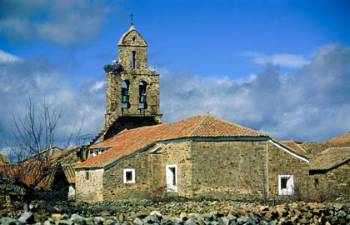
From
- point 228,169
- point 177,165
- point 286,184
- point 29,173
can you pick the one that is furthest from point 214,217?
point 286,184

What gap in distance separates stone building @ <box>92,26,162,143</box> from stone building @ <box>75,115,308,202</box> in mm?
9677

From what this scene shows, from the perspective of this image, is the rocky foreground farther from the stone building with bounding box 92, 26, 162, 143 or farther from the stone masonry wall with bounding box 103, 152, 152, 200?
the stone building with bounding box 92, 26, 162, 143

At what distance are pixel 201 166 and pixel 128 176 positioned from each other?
4.86 m

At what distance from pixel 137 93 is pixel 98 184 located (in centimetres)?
1318

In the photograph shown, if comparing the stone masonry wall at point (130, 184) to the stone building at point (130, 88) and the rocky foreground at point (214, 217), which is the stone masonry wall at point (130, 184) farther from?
the rocky foreground at point (214, 217)

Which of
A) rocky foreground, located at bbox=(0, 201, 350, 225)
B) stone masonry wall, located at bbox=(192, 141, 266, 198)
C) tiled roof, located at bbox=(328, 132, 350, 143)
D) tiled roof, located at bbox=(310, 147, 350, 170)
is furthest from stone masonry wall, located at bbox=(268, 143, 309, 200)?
tiled roof, located at bbox=(328, 132, 350, 143)

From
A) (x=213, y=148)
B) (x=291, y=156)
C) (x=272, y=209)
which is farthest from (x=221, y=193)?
(x=272, y=209)

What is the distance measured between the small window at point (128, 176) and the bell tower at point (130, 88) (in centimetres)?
1210

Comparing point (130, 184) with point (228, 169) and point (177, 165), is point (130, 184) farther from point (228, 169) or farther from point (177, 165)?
point (228, 169)

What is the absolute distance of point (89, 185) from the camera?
124 ft

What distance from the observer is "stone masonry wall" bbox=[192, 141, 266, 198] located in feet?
111

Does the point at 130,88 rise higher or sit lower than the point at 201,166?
higher

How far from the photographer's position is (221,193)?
33.8 metres

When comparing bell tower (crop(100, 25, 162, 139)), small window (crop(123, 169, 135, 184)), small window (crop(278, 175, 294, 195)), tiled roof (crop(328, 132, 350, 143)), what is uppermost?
bell tower (crop(100, 25, 162, 139))
